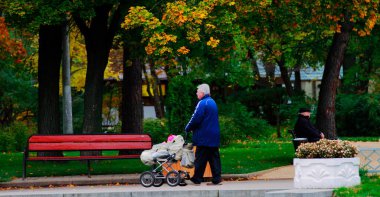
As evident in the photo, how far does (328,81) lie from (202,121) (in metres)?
7.86

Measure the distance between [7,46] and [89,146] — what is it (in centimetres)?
452

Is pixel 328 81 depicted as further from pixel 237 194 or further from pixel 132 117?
pixel 237 194

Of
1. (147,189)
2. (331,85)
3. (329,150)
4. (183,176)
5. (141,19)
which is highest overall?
(141,19)

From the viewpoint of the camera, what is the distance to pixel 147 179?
1998cm

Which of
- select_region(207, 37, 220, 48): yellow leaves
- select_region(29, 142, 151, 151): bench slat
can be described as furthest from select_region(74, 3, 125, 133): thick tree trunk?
select_region(207, 37, 220, 48): yellow leaves

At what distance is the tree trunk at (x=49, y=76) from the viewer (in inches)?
1070

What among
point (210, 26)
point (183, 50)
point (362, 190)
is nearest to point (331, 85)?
point (210, 26)

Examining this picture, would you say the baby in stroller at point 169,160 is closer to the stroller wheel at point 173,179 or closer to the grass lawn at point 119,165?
the stroller wheel at point 173,179

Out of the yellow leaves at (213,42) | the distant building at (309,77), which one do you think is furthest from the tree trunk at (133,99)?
the distant building at (309,77)

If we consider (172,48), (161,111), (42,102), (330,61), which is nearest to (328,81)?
(330,61)

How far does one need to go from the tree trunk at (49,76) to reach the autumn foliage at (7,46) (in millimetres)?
652

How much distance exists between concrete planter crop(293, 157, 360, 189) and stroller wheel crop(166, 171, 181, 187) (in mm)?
2696

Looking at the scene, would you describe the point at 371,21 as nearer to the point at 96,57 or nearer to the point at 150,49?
the point at 150,49

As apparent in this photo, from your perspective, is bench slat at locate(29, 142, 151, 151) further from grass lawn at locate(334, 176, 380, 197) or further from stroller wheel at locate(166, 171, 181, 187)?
grass lawn at locate(334, 176, 380, 197)
